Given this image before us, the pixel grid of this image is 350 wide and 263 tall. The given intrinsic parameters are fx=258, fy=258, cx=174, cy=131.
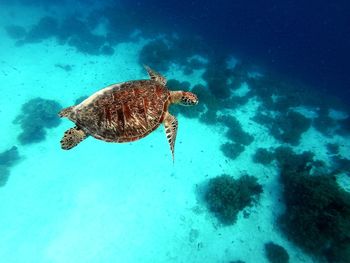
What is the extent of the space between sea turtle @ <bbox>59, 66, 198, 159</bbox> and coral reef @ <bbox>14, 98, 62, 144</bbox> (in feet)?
35.6

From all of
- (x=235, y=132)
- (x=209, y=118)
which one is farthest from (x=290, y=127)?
(x=209, y=118)

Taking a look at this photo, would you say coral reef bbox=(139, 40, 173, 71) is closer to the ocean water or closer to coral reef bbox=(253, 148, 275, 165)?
the ocean water

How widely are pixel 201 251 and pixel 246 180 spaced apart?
4.27 metres

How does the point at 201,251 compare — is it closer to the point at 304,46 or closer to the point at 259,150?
the point at 259,150

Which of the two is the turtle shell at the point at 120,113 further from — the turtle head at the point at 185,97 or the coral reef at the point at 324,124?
the coral reef at the point at 324,124

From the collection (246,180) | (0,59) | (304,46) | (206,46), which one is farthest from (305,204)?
(304,46)

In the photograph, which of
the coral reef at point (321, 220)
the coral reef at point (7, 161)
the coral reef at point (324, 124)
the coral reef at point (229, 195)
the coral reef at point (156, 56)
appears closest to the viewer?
the coral reef at point (321, 220)

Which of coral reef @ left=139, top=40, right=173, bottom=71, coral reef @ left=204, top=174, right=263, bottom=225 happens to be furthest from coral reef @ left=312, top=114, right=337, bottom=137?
coral reef @ left=139, top=40, right=173, bottom=71

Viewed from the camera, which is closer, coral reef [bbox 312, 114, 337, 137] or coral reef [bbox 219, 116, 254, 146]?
coral reef [bbox 219, 116, 254, 146]

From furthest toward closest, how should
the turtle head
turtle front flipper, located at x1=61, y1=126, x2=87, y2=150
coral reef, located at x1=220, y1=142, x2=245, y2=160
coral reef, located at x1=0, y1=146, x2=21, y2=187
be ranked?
1. coral reef, located at x1=220, y1=142, x2=245, y2=160
2. coral reef, located at x1=0, y1=146, x2=21, y2=187
3. the turtle head
4. turtle front flipper, located at x1=61, y1=126, x2=87, y2=150

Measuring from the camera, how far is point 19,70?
1969 centimetres

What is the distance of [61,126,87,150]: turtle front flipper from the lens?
5.84 m

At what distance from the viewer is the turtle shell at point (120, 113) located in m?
5.73

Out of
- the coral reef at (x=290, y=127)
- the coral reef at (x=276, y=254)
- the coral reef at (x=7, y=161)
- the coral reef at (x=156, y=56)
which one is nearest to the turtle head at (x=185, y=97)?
the coral reef at (x=276, y=254)
